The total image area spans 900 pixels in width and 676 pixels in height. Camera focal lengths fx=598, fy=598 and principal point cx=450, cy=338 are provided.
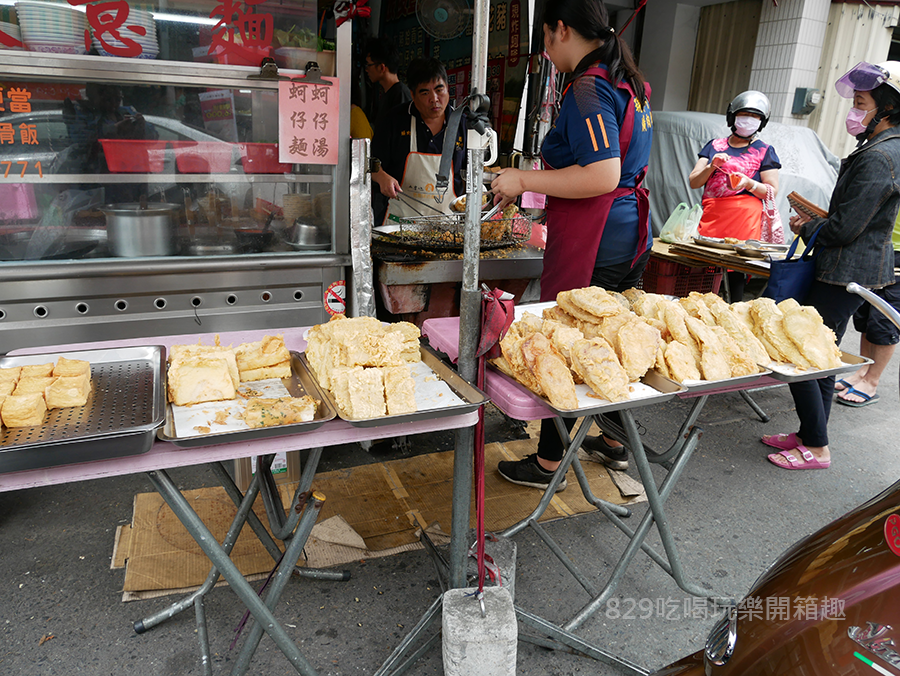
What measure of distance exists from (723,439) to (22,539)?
4071 mm

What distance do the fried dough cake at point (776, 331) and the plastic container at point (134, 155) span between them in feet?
9.30

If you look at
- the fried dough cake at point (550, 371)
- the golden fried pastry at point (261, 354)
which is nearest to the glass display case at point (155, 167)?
the golden fried pastry at point (261, 354)

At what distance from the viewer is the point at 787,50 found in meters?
7.68

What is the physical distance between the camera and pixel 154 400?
162cm

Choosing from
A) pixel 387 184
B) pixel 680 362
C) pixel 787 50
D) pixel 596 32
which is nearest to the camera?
pixel 680 362

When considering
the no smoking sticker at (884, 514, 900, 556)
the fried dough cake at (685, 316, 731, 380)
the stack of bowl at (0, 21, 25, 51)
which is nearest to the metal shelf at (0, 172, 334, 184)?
the stack of bowl at (0, 21, 25, 51)

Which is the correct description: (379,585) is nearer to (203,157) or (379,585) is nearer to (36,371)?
(36,371)

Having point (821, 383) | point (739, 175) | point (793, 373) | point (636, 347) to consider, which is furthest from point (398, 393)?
point (739, 175)

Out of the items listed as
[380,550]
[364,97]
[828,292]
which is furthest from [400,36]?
[380,550]

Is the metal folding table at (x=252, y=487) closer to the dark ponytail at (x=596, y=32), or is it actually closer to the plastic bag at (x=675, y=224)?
the dark ponytail at (x=596, y=32)

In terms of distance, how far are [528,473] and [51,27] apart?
3.12 m

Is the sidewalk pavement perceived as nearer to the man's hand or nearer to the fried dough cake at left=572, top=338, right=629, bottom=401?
the fried dough cake at left=572, top=338, right=629, bottom=401

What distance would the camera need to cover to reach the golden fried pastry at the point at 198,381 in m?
1.69

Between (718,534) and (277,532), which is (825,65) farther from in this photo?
(277,532)
